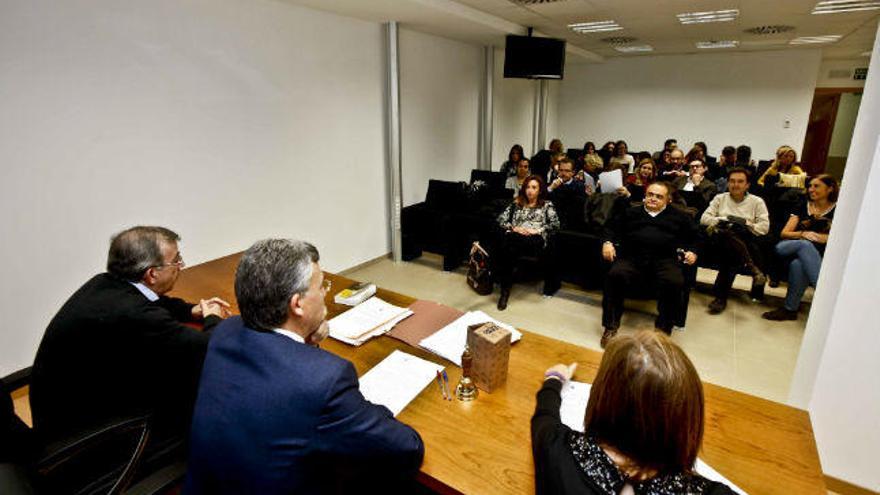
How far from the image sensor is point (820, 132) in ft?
38.1

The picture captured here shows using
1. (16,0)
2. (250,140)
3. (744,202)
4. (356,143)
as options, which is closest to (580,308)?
(744,202)

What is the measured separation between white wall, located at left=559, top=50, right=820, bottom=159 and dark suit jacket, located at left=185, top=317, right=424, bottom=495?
10776 mm

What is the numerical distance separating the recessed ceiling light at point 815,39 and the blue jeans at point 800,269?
17.1 ft

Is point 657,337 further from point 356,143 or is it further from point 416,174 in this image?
point 416,174

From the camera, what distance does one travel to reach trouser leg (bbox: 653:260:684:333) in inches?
140

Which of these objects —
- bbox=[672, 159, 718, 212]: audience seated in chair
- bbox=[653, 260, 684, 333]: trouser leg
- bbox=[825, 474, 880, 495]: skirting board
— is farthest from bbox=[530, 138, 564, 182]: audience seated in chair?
bbox=[825, 474, 880, 495]: skirting board

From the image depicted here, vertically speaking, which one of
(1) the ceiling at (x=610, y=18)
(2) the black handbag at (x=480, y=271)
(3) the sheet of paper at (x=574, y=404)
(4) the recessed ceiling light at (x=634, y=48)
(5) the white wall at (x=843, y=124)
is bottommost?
(2) the black handbag at (x=480, y=271)

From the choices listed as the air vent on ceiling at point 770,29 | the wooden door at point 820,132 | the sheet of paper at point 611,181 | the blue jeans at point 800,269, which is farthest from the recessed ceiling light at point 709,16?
the wooden door at point 820,132

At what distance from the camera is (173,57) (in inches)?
132

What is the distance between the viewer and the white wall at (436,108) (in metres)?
5.97

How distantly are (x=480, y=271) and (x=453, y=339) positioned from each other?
279 cm

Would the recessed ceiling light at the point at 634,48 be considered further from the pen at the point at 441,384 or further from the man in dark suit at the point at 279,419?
the man in dark suit at the point at 279,419

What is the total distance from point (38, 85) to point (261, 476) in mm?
3008

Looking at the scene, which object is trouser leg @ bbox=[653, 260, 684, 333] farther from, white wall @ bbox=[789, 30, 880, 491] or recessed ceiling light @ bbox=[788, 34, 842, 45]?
recessed ceiling light @ bbox=[788, 34, 842, 45]
